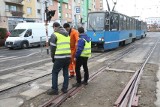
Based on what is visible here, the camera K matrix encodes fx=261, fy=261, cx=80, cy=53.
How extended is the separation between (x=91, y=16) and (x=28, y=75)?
10.6m

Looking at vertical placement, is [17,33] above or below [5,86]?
above

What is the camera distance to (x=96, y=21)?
1939 cm

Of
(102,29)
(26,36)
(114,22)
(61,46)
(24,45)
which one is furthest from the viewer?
(26,36)

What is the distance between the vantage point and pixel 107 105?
6.37m

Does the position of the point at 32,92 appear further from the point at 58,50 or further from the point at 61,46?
the point at 61,46

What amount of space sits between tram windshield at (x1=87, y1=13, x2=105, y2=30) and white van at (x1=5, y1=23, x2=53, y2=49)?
812 cm

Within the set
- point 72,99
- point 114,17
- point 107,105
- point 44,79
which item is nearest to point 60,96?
point 72,99

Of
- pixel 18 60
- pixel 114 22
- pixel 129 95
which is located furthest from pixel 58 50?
pixel 114 22

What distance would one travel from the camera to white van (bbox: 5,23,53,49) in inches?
966

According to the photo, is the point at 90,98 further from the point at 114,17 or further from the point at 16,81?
the point at 114,17

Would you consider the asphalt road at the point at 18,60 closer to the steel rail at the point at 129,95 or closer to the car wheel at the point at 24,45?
the steel rail at the point at 129,95

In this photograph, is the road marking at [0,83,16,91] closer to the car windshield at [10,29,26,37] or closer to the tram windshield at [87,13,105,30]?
the tram windshield at [87,13,105,30]

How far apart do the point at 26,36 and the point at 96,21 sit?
8.87m

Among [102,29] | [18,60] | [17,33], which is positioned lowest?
[18,60]
